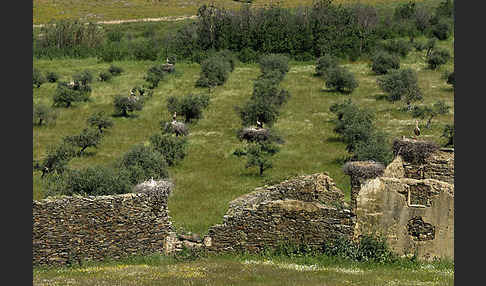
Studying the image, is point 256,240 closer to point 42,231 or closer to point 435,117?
point 42,231

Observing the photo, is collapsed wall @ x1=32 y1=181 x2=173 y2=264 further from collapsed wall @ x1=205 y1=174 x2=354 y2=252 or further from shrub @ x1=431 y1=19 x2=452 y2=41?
shrub @ x1=431 y1=19 x2=452 y2=41

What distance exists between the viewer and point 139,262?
605 inches

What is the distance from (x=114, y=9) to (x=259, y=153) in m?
121

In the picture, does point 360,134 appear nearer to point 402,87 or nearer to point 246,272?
point 402,87

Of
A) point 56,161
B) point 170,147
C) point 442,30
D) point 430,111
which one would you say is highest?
point 442,30

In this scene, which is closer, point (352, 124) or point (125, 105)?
point (352, 124)

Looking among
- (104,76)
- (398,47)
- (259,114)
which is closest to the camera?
(259,114)

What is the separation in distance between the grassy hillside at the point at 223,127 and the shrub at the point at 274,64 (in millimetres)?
1215

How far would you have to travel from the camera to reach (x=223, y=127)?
4825cm

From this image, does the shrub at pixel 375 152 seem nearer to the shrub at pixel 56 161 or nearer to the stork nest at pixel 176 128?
the stork nest at pixel 176 128

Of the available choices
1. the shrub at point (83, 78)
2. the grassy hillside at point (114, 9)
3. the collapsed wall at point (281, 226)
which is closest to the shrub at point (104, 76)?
the shrub at point (83, 78)

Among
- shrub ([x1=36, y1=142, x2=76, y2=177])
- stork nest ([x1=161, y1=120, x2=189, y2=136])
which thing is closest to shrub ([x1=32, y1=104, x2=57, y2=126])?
stork nest ([x1=161, y1=120, x2=189, y2=136])

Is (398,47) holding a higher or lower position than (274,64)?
higher

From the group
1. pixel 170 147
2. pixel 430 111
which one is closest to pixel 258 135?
pixel 170 147
